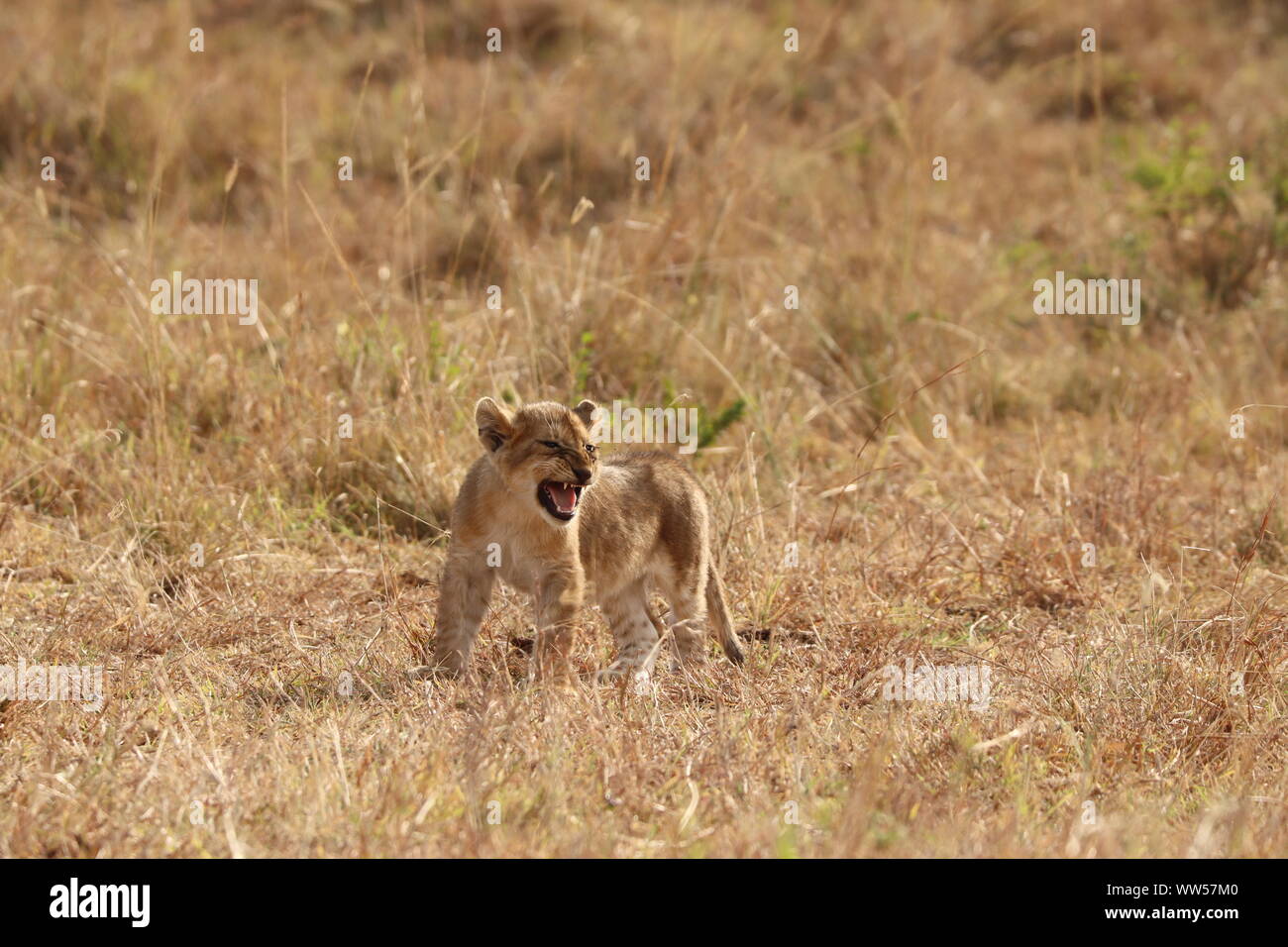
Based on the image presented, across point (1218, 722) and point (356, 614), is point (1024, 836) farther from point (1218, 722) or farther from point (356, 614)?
point (356, 614)

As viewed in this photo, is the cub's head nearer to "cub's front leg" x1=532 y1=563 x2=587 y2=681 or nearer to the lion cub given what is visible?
the lion cub

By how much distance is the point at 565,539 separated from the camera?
5.68 metres

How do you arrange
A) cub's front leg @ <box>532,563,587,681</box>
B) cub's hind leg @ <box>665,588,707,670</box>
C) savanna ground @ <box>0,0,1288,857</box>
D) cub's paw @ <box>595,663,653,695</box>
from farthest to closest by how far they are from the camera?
cub's hind leg @ <box>665,588,707,670</box> < cub's front leg @ <box>532,563,587,681</box> < cub's paw @ <box>595,663,653,695</box> < savanna ground @ <box>0,0,1288,857</box>

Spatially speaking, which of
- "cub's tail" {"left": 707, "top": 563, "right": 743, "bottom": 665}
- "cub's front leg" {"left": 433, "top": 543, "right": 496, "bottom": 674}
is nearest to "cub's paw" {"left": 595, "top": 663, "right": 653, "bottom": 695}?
"cub's tail" {"left": 707, "top": 563, "right": 743, "bottom": 665}

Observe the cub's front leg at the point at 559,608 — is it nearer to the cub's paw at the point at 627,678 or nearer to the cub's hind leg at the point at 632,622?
the cub's paw at the point at 627,678

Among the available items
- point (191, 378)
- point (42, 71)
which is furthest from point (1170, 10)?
point (191, 378)

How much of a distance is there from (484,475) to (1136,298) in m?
6.08

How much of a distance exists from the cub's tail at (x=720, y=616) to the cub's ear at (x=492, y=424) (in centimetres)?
113

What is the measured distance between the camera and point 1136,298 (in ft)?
33.6

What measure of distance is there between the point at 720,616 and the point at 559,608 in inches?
31.1

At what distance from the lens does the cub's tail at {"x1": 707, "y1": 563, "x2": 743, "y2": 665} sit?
6.04 meters

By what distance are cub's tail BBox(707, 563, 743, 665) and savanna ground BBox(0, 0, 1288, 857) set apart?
212mm

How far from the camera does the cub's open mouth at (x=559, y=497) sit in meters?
5.48

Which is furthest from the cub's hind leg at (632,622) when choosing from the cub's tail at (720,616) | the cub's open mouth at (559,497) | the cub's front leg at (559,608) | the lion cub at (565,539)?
the cub's open mouth at (559,497)
